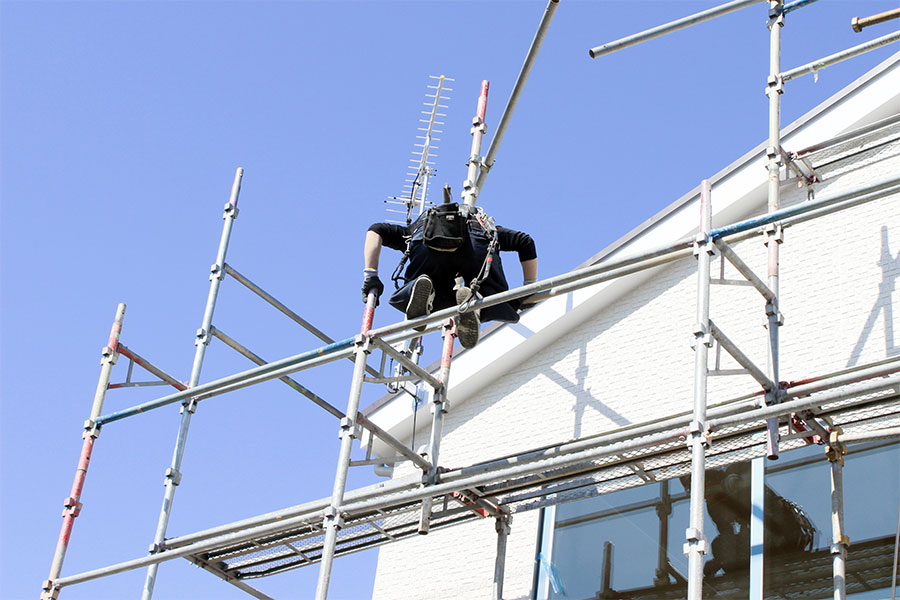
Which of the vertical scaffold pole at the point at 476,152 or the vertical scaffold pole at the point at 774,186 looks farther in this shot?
the vertical scaffold pole at the point at 476,152

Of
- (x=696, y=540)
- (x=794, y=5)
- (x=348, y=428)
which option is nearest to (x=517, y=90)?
(x=794, y=5)

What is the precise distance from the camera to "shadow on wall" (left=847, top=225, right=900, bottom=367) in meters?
9.02

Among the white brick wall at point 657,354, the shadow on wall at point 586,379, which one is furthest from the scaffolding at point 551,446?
the shadow on wall at point 586,379

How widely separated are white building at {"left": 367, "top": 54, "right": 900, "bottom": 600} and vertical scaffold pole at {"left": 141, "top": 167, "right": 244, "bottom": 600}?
2066 mm

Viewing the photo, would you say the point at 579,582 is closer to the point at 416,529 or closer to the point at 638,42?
the point at 416,529

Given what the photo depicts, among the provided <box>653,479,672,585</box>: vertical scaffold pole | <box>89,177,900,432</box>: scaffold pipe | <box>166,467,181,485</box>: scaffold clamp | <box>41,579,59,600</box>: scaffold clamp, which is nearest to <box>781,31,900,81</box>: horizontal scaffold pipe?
<box>89,177,900,432</box>: scaffold pipe

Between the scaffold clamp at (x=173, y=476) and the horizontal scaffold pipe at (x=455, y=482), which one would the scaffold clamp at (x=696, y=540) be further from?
the scaffold clamp at (x=173, y=476)

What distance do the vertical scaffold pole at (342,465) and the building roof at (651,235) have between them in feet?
7.99

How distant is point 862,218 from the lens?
975 centimetres

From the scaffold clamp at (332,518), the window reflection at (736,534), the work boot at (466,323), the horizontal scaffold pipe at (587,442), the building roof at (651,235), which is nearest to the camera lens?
the horizontal scaffold pipe at (587,442)

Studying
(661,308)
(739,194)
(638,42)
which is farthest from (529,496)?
(638,42)

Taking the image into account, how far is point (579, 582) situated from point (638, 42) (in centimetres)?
458

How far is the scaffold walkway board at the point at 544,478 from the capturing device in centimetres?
731

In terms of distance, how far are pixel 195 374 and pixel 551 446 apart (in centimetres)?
349
